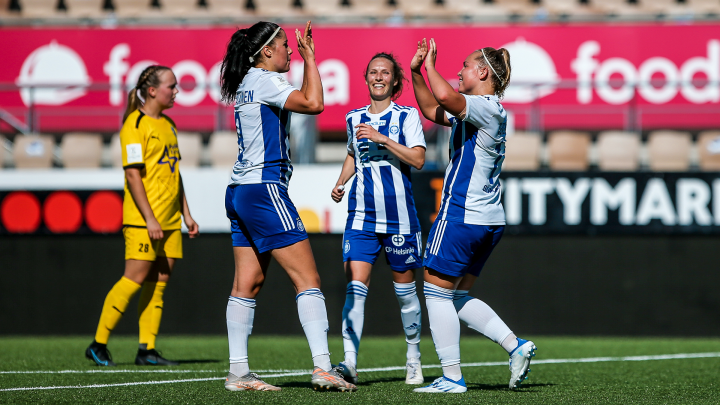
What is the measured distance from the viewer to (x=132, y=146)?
541 cm

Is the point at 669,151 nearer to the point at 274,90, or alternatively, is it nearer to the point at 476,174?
the point at 476,174

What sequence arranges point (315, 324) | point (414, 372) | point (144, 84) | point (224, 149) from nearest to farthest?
point (315, 324), point (414, 372), point (144, 84), point (224, 149)

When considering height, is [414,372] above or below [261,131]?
below

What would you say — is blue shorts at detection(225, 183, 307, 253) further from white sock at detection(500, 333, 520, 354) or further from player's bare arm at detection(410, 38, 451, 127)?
white sock at detection(500, 333, 520, 354)

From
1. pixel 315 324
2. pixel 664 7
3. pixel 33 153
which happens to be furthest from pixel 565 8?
pixel 315 324

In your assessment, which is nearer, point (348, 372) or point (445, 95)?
point (445, 95)

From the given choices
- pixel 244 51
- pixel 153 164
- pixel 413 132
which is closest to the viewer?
pixel 244 51

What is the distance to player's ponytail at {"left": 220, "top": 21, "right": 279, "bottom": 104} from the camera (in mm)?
4098

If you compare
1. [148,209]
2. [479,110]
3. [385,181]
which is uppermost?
[479,110]

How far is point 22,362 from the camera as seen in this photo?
5.66m

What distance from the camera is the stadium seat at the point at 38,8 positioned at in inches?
496

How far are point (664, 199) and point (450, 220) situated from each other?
15.4 feet

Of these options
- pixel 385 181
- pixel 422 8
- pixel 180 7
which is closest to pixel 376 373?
pixel 385 181

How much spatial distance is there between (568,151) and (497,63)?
5.50 metres
